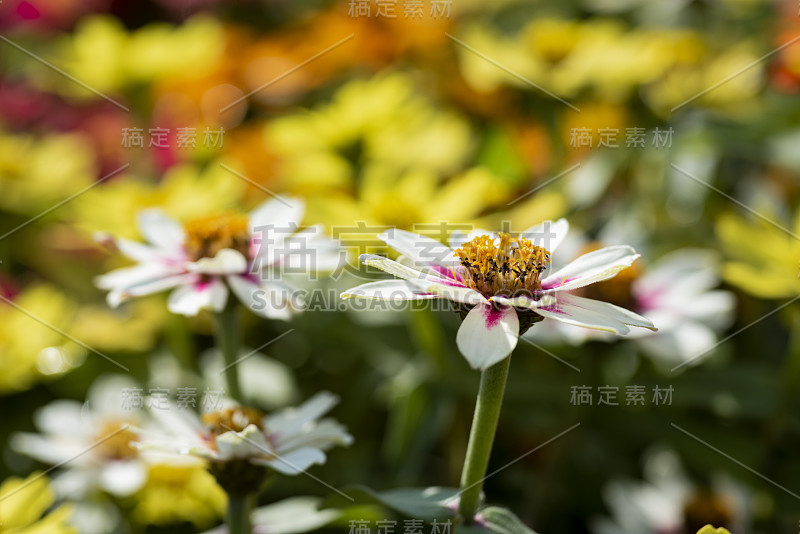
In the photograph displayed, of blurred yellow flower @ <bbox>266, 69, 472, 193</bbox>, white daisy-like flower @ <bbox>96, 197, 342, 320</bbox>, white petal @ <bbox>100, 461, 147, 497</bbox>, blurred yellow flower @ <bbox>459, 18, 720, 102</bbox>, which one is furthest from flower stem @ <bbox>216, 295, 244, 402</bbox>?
blurred yellow flower @ <bbox>459, 18, 720, 102</bbox>

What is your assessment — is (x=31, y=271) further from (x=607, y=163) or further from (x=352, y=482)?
(x=607, y=163)

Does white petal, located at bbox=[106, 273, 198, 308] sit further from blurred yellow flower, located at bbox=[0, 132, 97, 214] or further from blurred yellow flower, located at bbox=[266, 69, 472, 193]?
blurred yellow flower, located at bbox=[0, 132, 97, 214]

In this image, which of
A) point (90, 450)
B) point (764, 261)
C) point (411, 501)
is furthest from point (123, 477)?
point (764, 261)

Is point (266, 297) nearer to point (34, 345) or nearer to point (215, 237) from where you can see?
point (215, 237)

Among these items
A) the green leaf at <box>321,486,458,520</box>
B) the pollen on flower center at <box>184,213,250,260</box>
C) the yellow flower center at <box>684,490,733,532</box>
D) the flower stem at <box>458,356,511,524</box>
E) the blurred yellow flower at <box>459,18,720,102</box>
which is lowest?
the yellow flower center at <box>684,490,733,532</box>

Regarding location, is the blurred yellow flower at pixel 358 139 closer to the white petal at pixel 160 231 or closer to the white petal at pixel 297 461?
the white petal at pixel 160 231

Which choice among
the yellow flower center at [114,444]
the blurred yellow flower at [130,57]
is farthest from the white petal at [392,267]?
the blurred yellow flower at [130,57]
